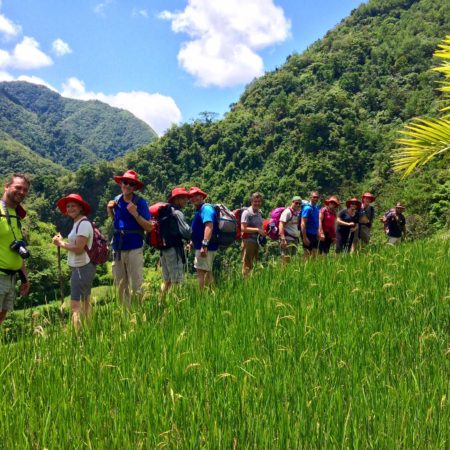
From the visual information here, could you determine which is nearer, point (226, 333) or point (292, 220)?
point (226, 333)

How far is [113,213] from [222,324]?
2509mm

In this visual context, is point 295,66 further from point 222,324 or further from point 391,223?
point 222,324

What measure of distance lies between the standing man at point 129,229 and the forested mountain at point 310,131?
1921 inches

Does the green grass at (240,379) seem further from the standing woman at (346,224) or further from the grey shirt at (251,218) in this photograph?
the standing woman at (346,224)

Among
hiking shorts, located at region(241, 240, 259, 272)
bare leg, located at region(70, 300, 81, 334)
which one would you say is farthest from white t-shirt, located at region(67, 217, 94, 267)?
hiking shorts, located at region(241, 240, 259, 272)

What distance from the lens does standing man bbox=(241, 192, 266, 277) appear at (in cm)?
695

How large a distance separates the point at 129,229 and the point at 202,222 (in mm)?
1069

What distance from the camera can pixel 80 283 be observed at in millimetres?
4426

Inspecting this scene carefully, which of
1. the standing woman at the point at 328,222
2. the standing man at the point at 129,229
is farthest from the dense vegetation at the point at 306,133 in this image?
the standing man at the point at 129,229

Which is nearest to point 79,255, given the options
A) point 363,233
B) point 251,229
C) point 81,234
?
point 81,234

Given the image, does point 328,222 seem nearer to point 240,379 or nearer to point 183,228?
point 183,228

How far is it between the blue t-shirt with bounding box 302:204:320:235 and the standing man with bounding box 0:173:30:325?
454cm

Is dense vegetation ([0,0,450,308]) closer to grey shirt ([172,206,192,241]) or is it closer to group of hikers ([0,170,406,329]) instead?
group of hikers ([0,170,406,329])

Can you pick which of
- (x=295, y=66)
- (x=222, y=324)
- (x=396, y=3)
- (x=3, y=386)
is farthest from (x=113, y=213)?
(x=396, y=3)
